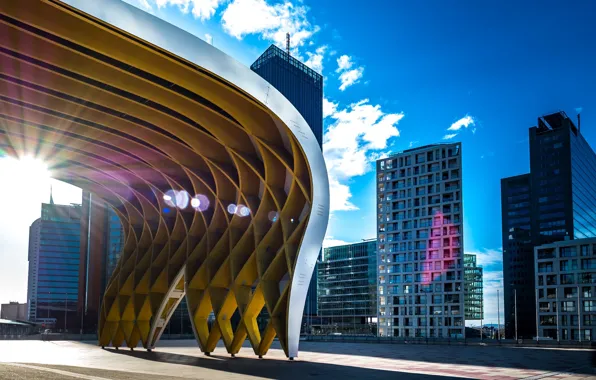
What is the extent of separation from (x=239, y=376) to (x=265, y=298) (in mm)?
9663

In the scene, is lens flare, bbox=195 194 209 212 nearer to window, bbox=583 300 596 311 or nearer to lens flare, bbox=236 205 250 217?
lens flare, bbox=236 205 250 217

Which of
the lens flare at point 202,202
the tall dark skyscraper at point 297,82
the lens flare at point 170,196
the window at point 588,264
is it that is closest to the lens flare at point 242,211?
the lens flare at point 202,202

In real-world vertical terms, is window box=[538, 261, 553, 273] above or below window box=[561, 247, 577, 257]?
below

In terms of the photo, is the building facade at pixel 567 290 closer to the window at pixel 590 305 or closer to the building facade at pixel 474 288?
the window at pixel 590 305

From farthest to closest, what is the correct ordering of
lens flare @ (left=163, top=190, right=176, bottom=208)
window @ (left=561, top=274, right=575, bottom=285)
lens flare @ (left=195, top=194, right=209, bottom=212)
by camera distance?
window @ (left=561, top=274, right=575, bottom=285), lens flare @ (left=163, top=190, right=176, bottom=208), lens flare @ (left=195, top=194, right=209, bottom=212)

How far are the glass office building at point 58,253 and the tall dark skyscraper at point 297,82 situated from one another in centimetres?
6573

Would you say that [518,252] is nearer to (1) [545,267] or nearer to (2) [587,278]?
(1) [545,267]

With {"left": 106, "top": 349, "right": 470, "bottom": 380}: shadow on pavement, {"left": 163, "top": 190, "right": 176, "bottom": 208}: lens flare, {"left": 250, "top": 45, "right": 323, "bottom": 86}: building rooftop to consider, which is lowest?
{"left": 106, "top": 349, "right": 470, "bottom": 380}: shadow on pavement

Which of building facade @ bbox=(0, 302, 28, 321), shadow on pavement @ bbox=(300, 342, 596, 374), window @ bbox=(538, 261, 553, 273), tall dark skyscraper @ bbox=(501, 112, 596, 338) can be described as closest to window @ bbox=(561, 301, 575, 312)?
window @ bbox=(538, 261, 553, 273)

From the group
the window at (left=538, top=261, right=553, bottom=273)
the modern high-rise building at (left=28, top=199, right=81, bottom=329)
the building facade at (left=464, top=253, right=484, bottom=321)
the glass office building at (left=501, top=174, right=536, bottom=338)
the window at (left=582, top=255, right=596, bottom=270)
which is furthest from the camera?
the modern high-rise building at (left=28, top=199, right=81, bottom=329)

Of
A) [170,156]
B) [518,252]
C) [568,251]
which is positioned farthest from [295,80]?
[170,156]

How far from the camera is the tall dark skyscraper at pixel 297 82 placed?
546 feet

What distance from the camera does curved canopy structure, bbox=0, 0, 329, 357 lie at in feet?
68.5

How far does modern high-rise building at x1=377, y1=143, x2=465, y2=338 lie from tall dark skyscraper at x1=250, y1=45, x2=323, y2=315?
195 ft
